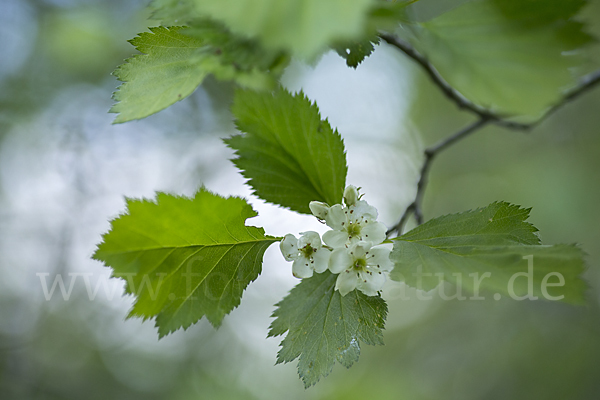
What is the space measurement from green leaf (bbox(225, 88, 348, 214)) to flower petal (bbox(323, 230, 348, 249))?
3.0 inches

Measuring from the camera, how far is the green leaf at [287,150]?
66cm

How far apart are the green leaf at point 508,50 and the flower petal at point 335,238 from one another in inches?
13.6

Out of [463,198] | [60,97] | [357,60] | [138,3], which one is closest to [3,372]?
[60,97]

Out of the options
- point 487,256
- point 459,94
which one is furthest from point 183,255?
point 459,94

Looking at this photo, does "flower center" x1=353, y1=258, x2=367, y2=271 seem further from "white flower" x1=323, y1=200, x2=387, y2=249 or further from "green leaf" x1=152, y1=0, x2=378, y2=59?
"green leaf" x1=152, y1=0, x2=378, y2=59

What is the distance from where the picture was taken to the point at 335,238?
2.19 ft

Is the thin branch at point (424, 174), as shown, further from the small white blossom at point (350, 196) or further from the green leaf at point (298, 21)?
the green leaf at point (298, 21)

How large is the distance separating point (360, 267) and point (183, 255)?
26cm

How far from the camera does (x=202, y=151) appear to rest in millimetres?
4566

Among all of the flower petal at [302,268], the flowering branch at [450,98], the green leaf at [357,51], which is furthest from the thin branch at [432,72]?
the flower petal at [302,268]

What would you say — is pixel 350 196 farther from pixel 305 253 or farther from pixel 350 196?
pixel 305 253

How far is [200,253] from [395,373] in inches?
174

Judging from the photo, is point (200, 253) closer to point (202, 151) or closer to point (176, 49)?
point (176, 49)

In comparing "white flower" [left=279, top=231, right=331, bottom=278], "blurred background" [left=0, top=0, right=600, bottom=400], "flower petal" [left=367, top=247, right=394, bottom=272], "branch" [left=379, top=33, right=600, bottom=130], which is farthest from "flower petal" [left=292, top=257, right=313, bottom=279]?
"blurred background" [left=0, top=0, right=600, bottom=400]
